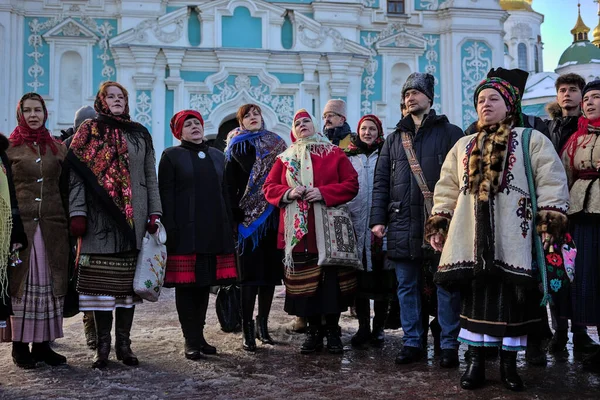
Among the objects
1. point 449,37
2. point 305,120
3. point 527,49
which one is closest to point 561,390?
point 305,120

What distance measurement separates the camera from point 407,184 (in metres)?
4.51

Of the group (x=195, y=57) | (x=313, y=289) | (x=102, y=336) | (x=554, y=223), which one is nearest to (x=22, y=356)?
(x=102, y=336)

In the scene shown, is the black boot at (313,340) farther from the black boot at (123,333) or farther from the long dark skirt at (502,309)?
the long dark skirt at (502,309)

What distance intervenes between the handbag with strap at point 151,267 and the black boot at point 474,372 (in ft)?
6.61

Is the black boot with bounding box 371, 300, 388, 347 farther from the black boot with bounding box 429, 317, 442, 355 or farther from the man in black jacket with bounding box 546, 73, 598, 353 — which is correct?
the man in black jacket with bounding box 546, 73, 598, 353

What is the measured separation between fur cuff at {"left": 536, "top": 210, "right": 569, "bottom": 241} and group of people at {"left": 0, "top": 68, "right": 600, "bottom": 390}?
11 mm

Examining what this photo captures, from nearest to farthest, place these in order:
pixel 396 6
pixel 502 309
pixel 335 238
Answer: pixel 502 309 → pixel 335 238 → pixel 396 6

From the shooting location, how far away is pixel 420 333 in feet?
14.6

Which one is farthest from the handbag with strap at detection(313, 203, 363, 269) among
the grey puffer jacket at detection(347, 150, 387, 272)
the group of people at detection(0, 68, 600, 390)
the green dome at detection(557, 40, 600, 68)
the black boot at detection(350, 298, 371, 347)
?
the green dome at detection(557, 40, 600, 68)

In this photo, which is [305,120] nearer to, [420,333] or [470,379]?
[420,333]

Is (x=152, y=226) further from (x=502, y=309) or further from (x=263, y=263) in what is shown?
(x=502, y=309)

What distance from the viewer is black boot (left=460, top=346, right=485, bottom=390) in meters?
3.68

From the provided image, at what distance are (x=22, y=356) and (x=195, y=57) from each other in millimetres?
11012

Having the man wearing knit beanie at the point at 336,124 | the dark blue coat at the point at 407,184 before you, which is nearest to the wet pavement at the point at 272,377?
the dark blue coat at the point at 407,184
